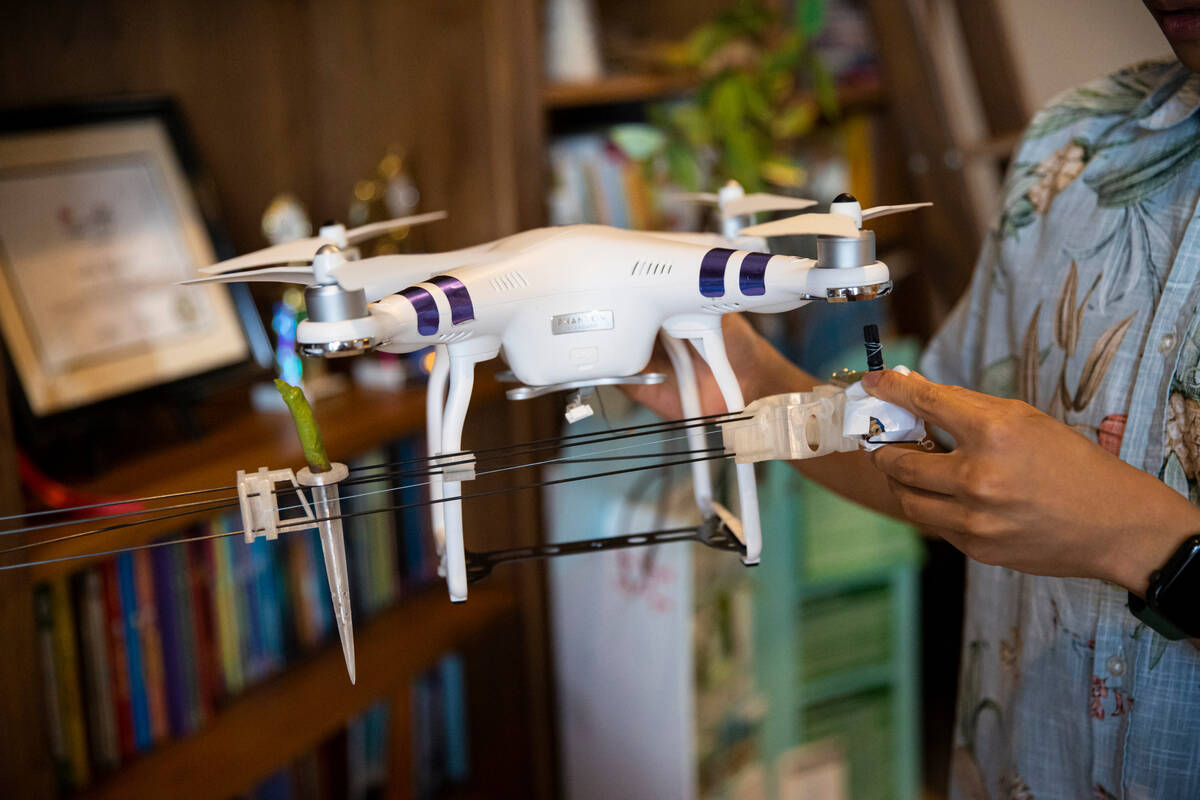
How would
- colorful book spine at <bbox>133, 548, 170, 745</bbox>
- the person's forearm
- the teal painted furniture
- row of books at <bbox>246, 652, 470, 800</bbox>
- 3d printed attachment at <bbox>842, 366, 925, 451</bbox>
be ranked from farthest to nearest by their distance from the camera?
the teal painted furniture
row of books at <bbox>246, 652, 470, 800</bbox>
colorful book spine at <bbox>133, 548, 170, 745</bbox>
the person's forearm
3d printed attachment at <bbox>842, 366, 925, 451</bbox>

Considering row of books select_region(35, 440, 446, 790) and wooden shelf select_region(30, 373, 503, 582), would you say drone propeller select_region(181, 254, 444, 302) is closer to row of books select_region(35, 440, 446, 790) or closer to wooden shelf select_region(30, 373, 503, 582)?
wooden shelf select_region(30, 373, 503, 582)

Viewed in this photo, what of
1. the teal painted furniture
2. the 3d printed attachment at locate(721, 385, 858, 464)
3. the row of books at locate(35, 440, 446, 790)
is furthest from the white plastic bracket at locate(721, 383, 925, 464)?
the teal painted furniture

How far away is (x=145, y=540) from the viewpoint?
0.98 metres

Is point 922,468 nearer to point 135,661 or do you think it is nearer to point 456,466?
point 456,466

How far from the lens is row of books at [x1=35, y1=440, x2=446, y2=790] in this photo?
102 centimetres

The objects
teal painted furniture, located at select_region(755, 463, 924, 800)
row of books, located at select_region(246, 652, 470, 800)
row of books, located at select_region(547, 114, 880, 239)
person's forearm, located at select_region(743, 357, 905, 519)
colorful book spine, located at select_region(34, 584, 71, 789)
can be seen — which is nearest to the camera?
person's forearm, located at select_region(743, 357, 905, 519)

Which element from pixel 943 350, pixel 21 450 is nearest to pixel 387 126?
pixel 21 450

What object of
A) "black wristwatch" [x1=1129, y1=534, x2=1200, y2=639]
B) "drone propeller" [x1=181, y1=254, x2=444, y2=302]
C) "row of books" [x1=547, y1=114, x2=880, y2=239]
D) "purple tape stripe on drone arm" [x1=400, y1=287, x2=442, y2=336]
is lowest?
"black wristwatch" [x1=1129, y1=534, x2=1200, y2=639]

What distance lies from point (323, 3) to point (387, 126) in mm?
197

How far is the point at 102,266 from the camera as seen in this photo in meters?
1.14

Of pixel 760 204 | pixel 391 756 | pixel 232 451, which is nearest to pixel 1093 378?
pixel 760 204

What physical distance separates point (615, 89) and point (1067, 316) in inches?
34.7

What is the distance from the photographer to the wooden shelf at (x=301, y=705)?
1.07m

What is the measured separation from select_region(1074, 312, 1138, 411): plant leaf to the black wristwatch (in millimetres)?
240
